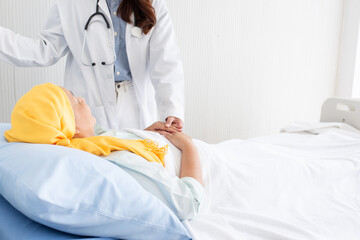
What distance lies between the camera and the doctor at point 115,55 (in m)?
1.65

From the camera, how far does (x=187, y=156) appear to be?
123 centimetres

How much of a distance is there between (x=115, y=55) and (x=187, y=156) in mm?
692

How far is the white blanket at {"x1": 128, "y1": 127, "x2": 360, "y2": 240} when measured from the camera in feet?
3.30

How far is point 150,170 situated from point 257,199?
0.48 metres

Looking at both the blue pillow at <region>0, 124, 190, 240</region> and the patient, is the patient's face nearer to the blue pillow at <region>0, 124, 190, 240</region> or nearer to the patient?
the patient

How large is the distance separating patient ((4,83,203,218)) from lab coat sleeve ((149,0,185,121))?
458mm

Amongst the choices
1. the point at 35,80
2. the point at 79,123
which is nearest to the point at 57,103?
the point at 79,123

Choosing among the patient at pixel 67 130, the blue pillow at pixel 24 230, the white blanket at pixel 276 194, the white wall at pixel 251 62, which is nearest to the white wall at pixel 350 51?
the white wall at pixel 251 62

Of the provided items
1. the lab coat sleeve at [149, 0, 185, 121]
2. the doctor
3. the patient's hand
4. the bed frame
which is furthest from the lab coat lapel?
the bed frame

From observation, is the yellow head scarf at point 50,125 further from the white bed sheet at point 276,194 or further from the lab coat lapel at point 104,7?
the lab coat lapel at point 104,7

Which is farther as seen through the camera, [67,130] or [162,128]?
[162,128]

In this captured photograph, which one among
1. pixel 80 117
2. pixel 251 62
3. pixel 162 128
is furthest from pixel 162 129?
pixel 251 62

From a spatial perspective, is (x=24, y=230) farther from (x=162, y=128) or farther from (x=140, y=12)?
(x=140, y=12)

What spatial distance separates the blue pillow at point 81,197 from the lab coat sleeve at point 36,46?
0.84 m
